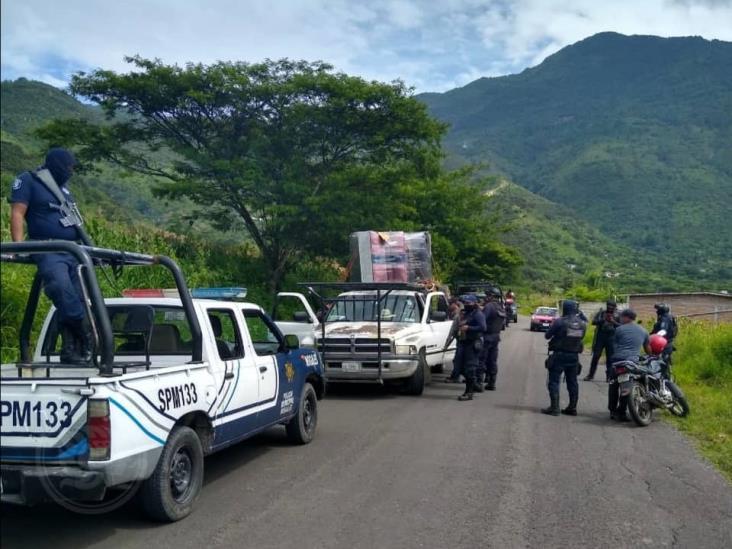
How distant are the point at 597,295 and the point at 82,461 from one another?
174ft

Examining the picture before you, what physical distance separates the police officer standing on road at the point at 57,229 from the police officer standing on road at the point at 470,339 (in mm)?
7418

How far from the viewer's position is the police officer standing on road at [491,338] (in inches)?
516

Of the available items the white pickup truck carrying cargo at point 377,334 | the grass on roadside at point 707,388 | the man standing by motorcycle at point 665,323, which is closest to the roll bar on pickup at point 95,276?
the grass on roadside at point 707,388

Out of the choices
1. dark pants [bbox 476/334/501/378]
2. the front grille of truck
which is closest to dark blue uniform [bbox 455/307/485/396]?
dark pants [bbox 476/334/501/378]

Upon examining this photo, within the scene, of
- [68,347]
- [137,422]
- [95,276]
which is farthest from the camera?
[68,347]

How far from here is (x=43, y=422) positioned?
176 inches

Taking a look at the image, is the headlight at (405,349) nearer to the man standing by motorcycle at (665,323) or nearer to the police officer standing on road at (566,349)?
the police officer standing on road at (566,349)

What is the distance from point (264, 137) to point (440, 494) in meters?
16.6

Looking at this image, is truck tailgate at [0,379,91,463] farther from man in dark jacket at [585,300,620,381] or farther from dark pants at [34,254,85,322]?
man in dark jacket at [585,300,620,381]

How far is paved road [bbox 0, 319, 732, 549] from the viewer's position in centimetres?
511

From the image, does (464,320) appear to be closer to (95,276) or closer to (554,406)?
(554,406)

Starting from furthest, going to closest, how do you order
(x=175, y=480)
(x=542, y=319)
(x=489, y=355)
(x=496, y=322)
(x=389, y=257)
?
(x=542, y=319) < (x=389, y=257) < (x=489, y=355) < (x=496, y=322) < (x=175, y=480)

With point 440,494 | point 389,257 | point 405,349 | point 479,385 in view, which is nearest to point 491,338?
point 479,385

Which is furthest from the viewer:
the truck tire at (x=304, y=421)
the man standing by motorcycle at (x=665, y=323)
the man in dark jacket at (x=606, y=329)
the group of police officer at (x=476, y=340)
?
the man in dark jacket at (x=606, y=329)
